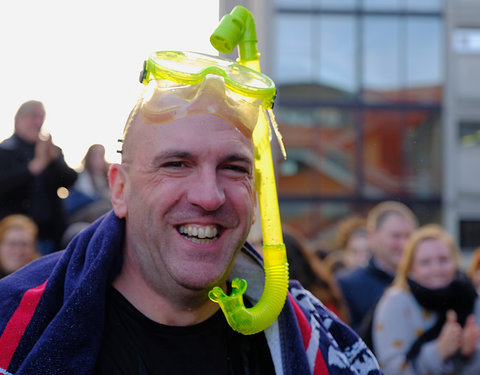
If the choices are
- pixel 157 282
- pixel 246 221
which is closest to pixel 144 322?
pixel 157 282

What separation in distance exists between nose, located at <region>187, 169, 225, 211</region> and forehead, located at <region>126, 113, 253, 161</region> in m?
0.07

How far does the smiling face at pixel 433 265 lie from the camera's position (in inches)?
159

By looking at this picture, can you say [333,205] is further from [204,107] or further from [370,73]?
[204,107]

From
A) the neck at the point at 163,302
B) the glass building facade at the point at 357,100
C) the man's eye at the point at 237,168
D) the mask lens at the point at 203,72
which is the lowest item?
the glass building facade at the point at 357,100

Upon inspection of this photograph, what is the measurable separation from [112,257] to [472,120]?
1920 centimetres

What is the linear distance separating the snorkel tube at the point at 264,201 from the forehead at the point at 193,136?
0.12m

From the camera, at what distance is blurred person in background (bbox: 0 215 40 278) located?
13.3ft

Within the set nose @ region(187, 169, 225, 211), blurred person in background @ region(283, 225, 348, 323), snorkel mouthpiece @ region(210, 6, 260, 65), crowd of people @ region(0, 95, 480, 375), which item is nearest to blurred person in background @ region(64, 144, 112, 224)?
crowd of people @ region(0, 95, 480, 375)

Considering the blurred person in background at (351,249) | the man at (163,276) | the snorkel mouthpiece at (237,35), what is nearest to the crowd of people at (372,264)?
the blurred person in background at (351,249)

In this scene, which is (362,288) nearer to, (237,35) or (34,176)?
(34,176)

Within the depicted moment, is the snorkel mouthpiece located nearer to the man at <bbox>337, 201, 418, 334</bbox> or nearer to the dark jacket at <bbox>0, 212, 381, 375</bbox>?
the dark jacket at <bbox>0, 212, 381, 375</bbox>

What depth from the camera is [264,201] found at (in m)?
2.09

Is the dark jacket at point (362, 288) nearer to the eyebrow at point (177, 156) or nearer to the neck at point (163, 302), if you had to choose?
the neck at point (163, 302)

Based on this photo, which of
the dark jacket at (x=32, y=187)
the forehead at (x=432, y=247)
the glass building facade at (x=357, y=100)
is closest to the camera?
the forehead at (x=432, y=247)
